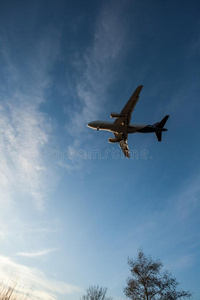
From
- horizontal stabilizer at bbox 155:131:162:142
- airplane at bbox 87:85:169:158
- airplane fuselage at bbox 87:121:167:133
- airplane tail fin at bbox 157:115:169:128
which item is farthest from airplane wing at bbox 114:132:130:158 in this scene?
airplane tail fin at bbox 157:115:169:128

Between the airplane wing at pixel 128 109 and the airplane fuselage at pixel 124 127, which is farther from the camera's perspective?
the airplane fuselage at pixel 124 127

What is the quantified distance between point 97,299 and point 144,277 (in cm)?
1398

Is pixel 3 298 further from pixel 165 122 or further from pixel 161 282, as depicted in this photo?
pixel 165 122

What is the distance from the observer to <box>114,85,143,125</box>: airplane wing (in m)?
28.7

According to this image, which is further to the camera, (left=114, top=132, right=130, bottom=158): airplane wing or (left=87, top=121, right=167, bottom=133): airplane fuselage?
(left=114, top=132, right=130, bottom=158): airplane wing

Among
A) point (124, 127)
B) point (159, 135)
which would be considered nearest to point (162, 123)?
point (159, 135)

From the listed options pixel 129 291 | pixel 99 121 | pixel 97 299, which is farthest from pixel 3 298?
pixel 99 121

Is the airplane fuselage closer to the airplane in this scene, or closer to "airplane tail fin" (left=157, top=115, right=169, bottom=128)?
the airplane

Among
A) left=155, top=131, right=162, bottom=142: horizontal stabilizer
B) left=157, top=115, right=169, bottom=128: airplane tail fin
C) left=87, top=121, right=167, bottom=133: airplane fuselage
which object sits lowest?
left=87, top=121, right=167, bottom=133: airplane fuselage

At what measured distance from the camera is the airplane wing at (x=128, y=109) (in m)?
28.7

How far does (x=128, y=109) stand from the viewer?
3086 centimetres

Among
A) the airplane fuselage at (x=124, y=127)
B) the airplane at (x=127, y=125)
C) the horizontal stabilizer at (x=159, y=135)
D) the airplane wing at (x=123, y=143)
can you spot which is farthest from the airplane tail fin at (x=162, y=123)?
the airplane wing at (x=123, y=143)

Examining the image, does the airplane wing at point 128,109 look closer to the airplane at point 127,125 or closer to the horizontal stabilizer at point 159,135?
the airplane at point 127,125

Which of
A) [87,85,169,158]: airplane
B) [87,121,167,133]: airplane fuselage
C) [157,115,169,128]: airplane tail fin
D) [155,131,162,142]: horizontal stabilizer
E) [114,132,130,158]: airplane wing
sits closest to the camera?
[87,85,169,158]: airplane
